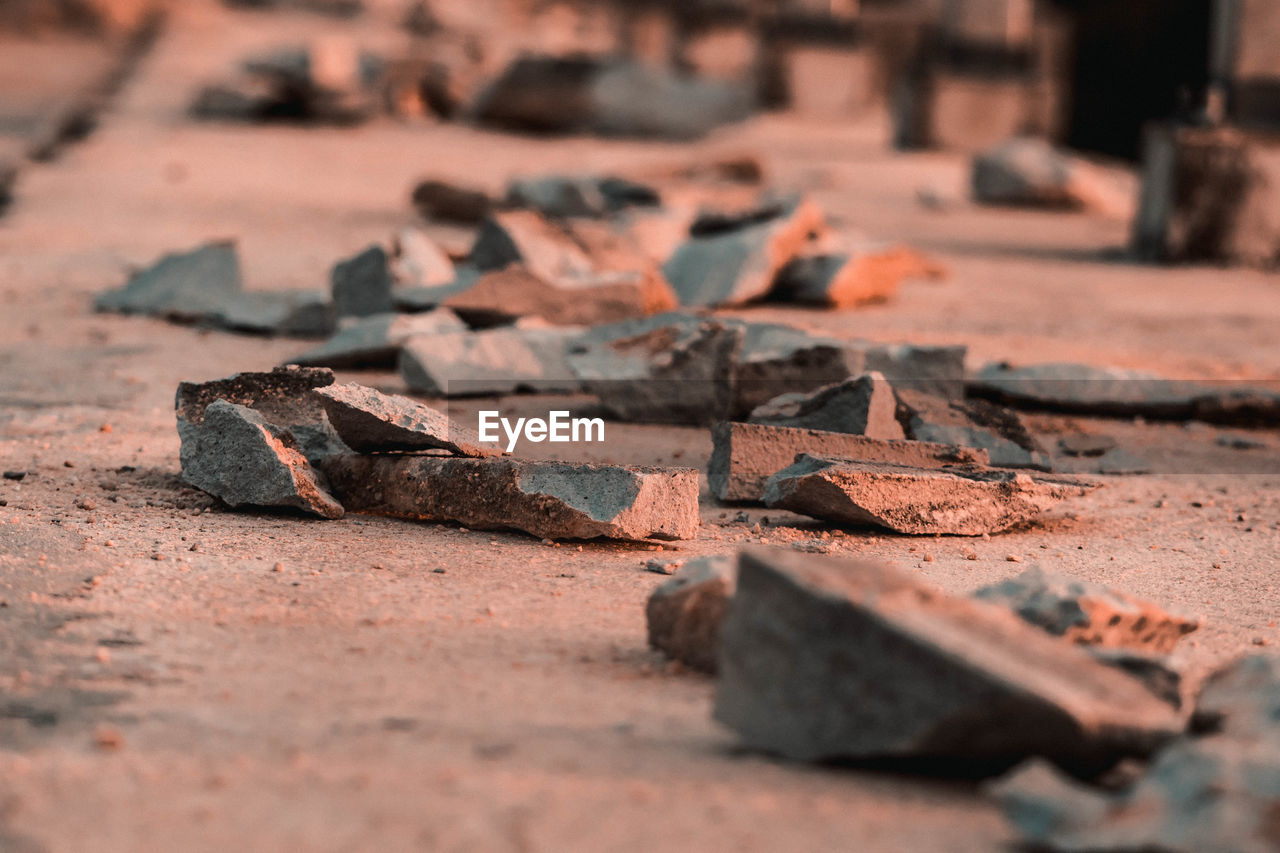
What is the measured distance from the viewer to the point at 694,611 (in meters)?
2.32

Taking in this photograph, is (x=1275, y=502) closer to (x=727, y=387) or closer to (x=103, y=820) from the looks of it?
(x=727, y=387)

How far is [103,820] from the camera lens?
171 centimetres

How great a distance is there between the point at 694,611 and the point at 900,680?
55cm

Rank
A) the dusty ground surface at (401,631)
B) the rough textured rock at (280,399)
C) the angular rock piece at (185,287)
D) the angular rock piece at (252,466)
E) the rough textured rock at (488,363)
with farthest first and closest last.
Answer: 1. the angular rock piece at (185,287)
2. the rough textured rock at (488,363)
3. the rough textured rock at (280,399)
4. the angular rock piece at (252,466)
5. the dusty ground surface at (401,631)

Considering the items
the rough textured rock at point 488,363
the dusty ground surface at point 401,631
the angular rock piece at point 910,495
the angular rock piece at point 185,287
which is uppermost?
the angular rock piece at point 185,287

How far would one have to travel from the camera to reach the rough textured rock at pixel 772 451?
339cm

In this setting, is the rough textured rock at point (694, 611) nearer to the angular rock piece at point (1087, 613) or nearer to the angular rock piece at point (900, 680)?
the angular rock piece at point (900, 680)

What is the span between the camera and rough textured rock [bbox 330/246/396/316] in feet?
17.1

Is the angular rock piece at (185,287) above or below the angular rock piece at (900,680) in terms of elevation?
above

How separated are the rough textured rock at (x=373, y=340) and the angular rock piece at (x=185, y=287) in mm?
862

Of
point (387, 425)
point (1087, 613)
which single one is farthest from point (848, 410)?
point (1087, 613)

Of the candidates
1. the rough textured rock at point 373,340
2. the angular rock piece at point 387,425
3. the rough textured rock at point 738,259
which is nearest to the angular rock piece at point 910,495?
the angular rock piece at point 387,425

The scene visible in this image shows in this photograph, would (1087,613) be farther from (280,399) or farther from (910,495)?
(280,399)

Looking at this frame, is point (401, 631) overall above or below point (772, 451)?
below
